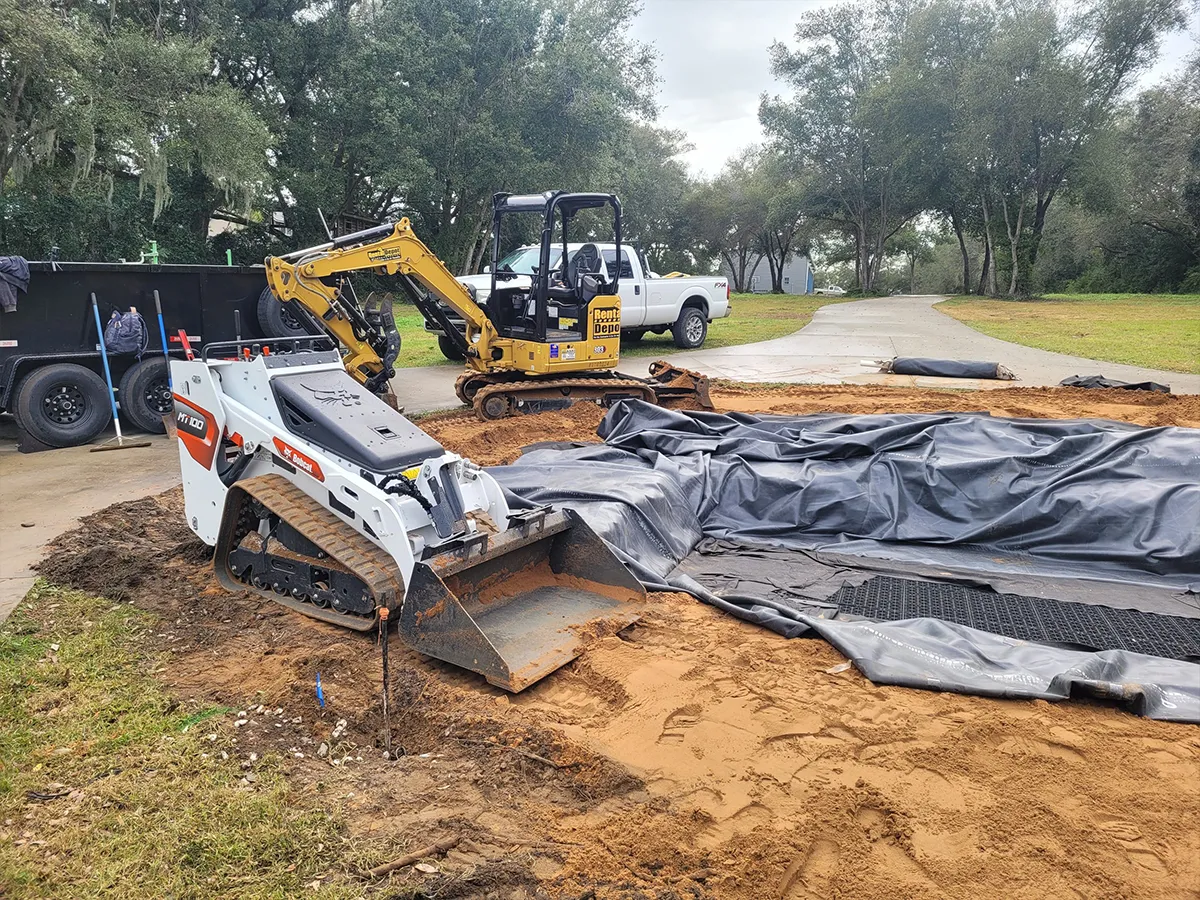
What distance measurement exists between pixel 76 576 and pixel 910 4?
41670 millimetres

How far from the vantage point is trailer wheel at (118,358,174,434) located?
29.8 feet

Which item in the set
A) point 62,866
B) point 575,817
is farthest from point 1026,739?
point 62,866

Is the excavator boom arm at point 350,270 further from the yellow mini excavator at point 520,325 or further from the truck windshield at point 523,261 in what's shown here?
the truck windshield at point 523,261

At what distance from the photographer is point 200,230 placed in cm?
2061

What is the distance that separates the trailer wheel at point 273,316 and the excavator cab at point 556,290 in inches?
97.1

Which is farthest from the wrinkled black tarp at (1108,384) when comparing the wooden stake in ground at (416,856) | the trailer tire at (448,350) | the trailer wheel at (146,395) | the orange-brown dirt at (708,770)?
the trailer wheel at (146,395)

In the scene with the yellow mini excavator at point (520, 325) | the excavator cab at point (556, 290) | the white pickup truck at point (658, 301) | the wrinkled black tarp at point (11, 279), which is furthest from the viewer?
the white pickup truck at point (658, 301)

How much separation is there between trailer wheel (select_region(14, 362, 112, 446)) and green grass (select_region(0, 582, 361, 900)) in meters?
5.63

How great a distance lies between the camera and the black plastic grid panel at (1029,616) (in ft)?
13.6

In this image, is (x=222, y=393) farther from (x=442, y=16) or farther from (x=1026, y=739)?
(x=442, y=16)

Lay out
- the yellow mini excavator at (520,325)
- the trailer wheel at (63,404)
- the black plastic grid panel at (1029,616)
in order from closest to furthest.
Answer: the black plastic grid panel at (1029,616)
the trailer wheel at (63,404)
the yellow mini excavator at (520,325)

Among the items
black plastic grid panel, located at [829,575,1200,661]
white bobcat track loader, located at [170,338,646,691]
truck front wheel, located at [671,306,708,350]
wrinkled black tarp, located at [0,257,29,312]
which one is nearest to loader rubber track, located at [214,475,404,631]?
white bobcat track loader, located at [170,338,646,691]

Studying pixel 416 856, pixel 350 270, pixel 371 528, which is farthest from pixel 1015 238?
pixel 416 856

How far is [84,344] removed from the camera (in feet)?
29.5
